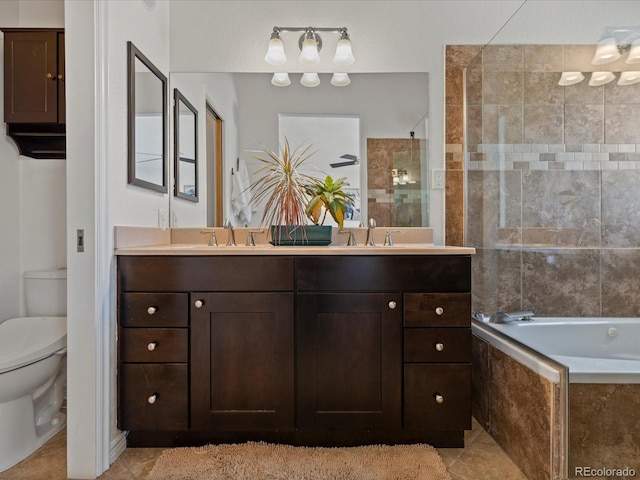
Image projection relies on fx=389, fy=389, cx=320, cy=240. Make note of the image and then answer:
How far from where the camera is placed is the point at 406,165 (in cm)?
213

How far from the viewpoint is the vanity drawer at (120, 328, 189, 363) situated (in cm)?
158

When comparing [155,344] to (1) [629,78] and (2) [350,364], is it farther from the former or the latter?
(1) [629,78]

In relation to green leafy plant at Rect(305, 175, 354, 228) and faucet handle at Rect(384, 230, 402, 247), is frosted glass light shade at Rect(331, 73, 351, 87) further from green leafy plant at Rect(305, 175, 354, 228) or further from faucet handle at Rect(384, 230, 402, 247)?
faucet handle at Rect(384, 230, 402, 247)

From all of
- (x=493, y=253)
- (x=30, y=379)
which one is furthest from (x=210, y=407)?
(x=493, y=253)

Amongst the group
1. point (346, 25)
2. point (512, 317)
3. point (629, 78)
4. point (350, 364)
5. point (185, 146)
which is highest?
point (346, 25)

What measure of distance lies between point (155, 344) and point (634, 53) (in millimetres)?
2354

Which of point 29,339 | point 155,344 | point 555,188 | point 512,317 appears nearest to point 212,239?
point 155,344

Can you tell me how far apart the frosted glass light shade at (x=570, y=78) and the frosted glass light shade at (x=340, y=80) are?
3.43 feet

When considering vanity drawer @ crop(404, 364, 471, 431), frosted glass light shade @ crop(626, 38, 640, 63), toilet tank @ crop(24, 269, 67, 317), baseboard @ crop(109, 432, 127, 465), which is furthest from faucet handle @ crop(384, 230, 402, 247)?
toilet tank @ crop(24, 269, 67, 317)

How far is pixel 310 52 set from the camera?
2098 mm

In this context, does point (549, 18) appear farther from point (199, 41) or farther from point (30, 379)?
point (30, 379)

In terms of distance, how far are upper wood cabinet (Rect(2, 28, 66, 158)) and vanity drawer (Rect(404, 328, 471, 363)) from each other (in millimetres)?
1851

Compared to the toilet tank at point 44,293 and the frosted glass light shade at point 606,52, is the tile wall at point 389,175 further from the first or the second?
the toilet tank at point 44,293

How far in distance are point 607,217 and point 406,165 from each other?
0.96m
